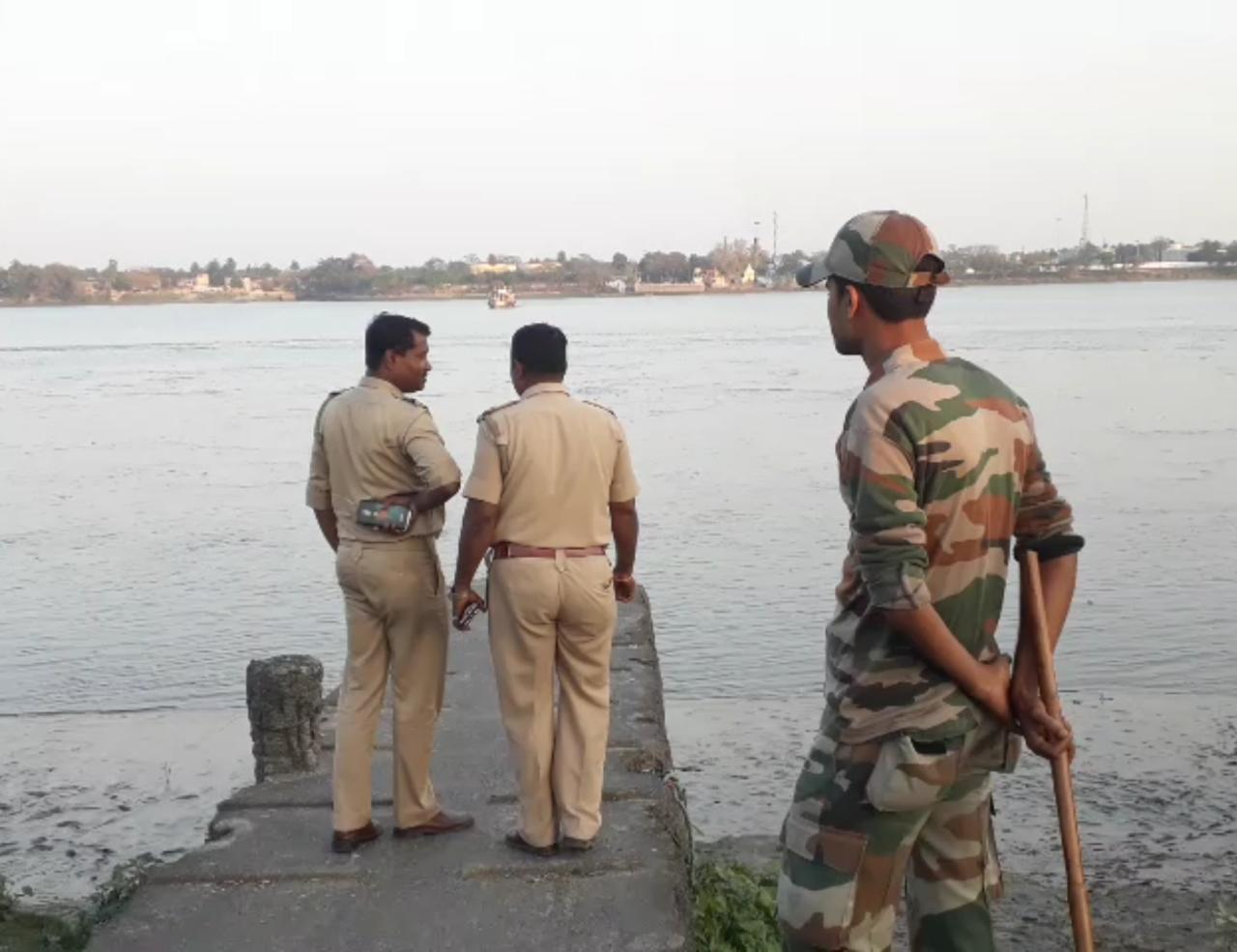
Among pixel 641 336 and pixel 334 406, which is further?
pixel 641 336

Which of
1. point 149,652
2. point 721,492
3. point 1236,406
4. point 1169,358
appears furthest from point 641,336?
point 149,652

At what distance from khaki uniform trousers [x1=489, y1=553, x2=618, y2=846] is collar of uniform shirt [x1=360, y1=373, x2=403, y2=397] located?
0.72 metres

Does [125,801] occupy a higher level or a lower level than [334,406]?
lower

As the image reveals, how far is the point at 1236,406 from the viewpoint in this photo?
32938mm

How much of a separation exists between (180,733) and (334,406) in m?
6.72

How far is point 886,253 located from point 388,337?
92.6 inches

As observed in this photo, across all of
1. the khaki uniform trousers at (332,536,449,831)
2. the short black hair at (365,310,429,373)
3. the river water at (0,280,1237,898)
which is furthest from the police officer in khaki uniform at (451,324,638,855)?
the river water at (0,280,1237,898)

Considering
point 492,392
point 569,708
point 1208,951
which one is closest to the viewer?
point 569,708

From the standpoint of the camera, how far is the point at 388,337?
5.39 meters

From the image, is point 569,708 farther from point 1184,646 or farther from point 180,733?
point 1184,646

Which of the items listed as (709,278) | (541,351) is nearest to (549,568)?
(541,351)

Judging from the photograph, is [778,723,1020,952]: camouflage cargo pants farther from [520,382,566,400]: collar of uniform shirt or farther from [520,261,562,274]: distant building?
[520,261,562,274]: distant building

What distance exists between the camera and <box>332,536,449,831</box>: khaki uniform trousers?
17.5 ft

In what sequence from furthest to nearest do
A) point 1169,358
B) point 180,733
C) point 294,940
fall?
point 1169,358 → point 180,733 → point 294,940
